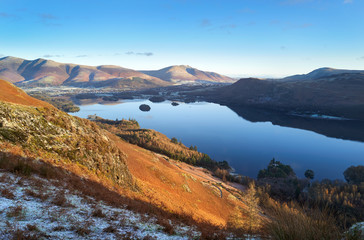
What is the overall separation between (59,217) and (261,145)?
109657mm

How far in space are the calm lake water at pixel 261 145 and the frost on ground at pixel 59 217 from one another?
244ft

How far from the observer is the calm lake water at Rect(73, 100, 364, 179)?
8194 cm

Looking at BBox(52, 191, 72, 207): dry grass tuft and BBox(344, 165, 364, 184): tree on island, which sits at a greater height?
BBox(52, 191, 72, 207): dry grass tuft

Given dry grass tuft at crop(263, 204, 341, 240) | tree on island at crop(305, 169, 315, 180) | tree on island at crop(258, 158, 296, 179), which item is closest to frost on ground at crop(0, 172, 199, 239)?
dry grass tuft at crop(263, 204, 341, 240)

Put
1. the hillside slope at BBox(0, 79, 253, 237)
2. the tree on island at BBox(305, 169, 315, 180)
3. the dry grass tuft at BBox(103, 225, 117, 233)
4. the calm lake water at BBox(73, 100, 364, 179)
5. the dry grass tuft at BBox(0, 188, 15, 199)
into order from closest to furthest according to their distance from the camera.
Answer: the dry grass tuft at BBox(103, 225, 117, 233) < the dry grass tuft at BBox(0, 188, 15, 199) < the hillside slope at BBox(0, 79, 253, 237) < the tree on island at BBox(305, 169, 315, 180) < the calm lake water at BBox(73, 100, 364, 179)

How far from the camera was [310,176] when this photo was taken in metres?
71.0

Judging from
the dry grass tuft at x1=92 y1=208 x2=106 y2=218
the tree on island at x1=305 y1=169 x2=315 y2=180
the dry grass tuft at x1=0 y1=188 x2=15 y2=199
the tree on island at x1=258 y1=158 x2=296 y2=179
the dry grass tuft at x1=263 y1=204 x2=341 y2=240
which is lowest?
the tree on island at x1=305 y1=169 x2=315 y2=180

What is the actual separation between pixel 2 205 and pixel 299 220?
920 centimetres

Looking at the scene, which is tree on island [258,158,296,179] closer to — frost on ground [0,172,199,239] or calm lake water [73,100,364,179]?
calm lake water [73,100,364,179]

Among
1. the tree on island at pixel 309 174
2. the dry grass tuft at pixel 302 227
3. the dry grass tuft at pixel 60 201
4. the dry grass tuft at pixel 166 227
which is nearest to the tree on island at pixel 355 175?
the tree on island at pixel 309 174

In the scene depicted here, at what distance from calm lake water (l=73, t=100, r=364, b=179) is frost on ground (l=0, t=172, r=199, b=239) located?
74.3 m

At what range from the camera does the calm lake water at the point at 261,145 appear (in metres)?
81.9

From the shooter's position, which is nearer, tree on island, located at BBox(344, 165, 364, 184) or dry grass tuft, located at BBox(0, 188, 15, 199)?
dry grass tuft, located at BBox(0, 188, 15, 199)

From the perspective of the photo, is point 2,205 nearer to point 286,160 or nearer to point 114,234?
point 114,234
